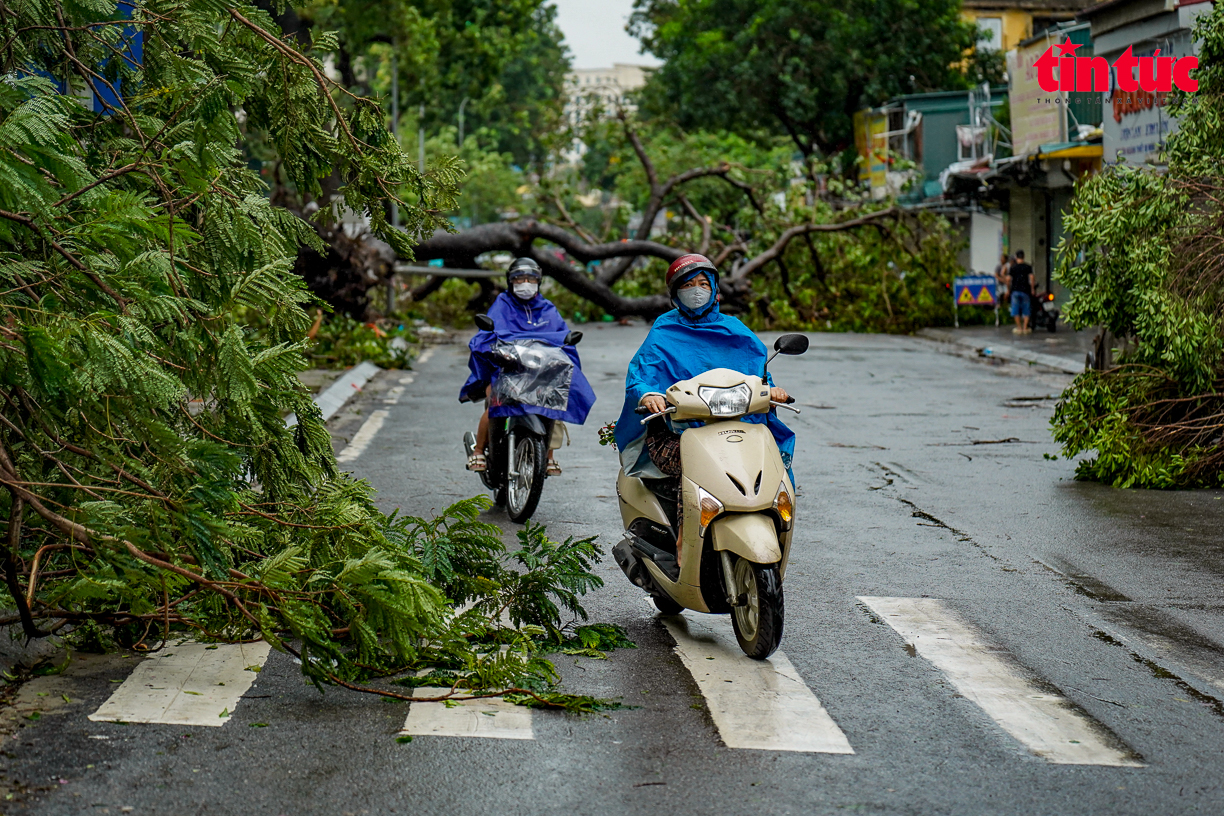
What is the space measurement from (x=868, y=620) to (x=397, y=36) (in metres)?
26.8

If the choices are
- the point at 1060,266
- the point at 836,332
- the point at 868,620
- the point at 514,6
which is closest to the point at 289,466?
the point at 868,620

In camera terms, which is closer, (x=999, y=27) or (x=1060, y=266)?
(x=1060, y=266)

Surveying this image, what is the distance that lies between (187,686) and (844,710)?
8.08 ft

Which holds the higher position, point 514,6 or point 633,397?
point 514,6

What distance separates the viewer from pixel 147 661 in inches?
222

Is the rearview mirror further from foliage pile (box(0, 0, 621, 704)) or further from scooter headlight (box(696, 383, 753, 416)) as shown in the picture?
foliage pile (box(0, 0, 621, 704))

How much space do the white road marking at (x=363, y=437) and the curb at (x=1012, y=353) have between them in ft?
33.4

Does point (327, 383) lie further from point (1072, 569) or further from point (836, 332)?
point (836, 332)

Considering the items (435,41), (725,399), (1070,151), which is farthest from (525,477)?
(435,41)

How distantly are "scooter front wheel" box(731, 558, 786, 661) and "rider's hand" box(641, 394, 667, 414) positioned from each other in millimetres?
733

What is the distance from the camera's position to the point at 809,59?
4738 cm

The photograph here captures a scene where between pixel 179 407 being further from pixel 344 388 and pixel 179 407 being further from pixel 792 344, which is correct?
pixel 344 388

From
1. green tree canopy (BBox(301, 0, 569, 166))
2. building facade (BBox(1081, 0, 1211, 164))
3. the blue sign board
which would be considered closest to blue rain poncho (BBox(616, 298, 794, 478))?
building facade (BBox(1081, 0, 1211, 164))

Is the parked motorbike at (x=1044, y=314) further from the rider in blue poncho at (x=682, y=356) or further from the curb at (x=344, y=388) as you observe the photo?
the rider in blue poncho at (x=682, y=356)
